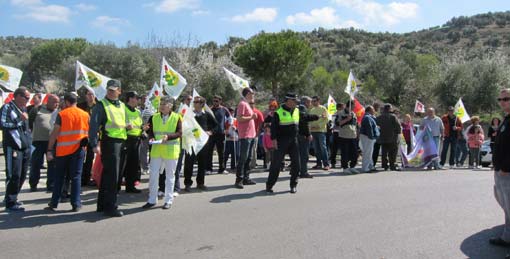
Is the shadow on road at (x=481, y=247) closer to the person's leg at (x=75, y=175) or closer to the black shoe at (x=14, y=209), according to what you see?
the person's leg at (x=75, y=175)

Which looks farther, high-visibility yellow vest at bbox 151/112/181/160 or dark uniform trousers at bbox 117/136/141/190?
dark uniform trousers at bbox 117/136/141/190

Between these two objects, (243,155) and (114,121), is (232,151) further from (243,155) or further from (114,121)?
(114,121)

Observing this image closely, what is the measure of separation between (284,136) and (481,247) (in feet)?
14.1

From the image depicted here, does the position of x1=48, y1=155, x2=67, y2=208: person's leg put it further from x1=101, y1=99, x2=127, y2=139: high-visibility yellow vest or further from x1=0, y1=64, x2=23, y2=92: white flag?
x1=0, y1=64, x2=23, y2=92: white flag

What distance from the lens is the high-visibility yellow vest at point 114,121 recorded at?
705cm

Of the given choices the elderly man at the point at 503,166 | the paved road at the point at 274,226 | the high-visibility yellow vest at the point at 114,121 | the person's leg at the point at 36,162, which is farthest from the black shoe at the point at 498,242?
the person's leg at the point at 36,162

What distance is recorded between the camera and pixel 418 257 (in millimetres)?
5191

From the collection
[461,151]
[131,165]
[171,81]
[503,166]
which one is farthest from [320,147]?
[503,166]

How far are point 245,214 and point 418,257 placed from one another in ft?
9.30

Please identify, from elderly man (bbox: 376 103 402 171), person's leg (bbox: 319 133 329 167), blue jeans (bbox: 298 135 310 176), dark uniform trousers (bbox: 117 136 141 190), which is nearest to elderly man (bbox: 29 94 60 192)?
dark uniform trousers (bbox: 117 136 141 190)

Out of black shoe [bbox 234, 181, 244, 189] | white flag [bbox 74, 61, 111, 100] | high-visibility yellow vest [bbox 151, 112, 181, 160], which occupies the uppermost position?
white flag [bbox 74, 61, 111, 100]

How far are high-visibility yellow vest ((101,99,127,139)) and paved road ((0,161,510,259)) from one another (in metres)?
1.29

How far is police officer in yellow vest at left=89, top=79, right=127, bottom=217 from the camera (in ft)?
22.9

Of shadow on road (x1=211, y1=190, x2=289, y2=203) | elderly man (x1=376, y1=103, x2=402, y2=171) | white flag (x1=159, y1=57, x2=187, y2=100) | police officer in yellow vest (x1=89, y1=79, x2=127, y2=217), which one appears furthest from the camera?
elderly man (x1=376, y1=103, x2=402, y2=171)
